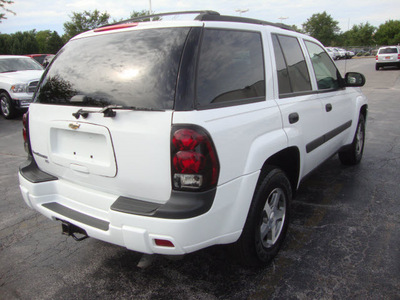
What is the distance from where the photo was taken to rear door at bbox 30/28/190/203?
1.97m

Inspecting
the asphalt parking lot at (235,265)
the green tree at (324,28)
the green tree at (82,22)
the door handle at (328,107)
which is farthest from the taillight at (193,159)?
the green tree at (324,28)

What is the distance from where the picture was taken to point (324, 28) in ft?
285

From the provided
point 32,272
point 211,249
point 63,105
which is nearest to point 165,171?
point 63,105

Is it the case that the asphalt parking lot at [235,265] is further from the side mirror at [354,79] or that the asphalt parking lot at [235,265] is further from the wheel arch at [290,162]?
the side mirror at [354,79]

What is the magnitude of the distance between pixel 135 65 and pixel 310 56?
7.01ft

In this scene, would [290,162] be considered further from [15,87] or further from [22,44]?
[22,44]

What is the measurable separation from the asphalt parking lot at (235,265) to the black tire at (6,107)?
21.8 ft

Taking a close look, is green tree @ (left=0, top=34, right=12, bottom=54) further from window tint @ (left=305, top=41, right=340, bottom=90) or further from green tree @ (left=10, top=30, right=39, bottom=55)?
window tint @ (left=305, top=41, right=340, bottom=90)

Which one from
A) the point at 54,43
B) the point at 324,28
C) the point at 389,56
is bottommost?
the point at 389,56

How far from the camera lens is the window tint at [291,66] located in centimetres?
282

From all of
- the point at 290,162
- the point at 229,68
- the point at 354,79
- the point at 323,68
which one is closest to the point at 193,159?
the point at 229,68

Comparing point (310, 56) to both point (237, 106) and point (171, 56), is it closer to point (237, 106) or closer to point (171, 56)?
point (237, 106)

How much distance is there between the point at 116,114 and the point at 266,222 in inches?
54.7

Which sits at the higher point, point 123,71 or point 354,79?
point 123,71
